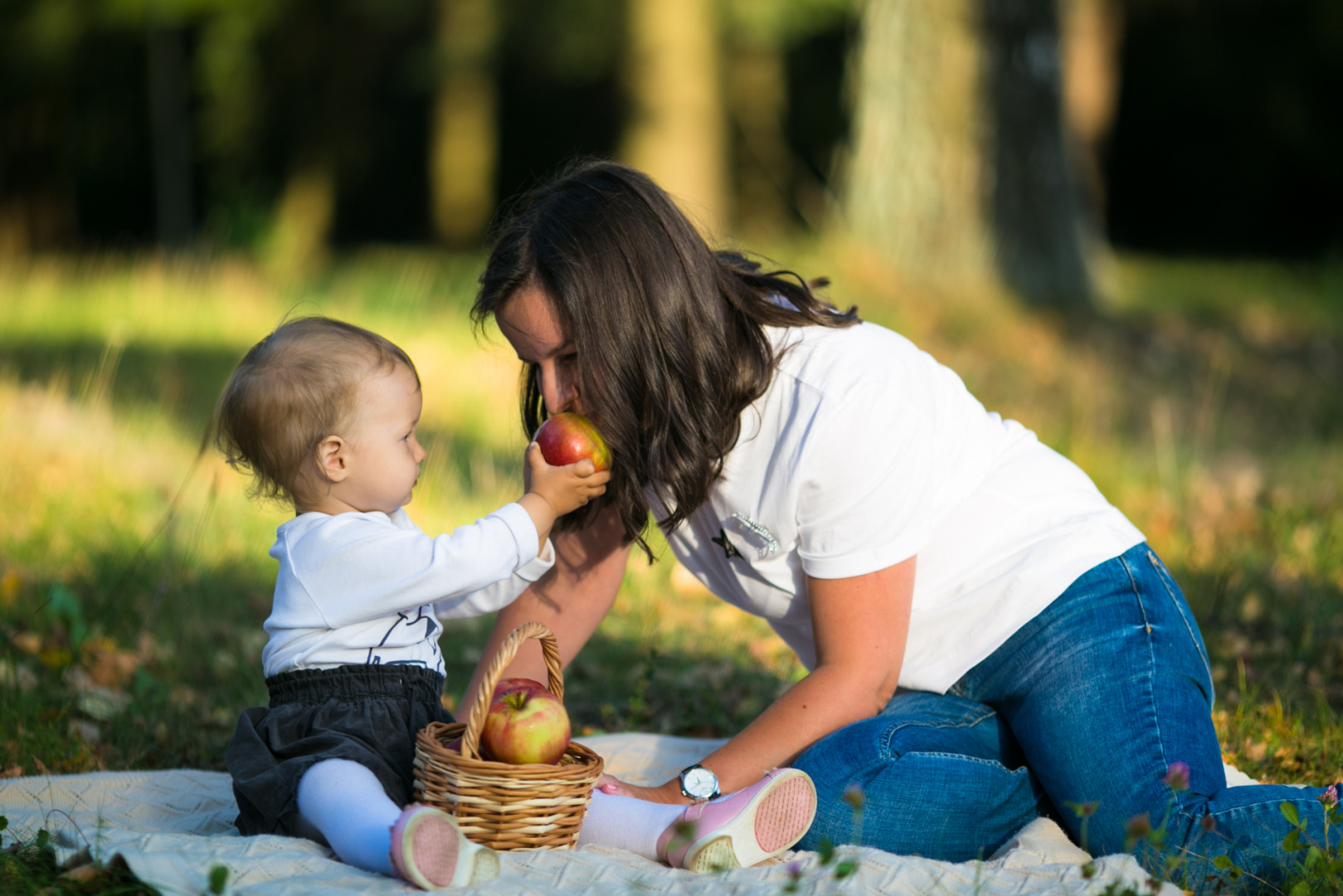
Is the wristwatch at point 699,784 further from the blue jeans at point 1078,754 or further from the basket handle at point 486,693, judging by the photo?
the basket handle at point 486,693

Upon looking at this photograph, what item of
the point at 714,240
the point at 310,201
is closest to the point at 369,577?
the point at 714,240

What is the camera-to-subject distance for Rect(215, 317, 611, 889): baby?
95.7 inches

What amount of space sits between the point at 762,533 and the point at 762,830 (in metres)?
0.62

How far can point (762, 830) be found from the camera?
7.72ft

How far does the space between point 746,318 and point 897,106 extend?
6753 mm

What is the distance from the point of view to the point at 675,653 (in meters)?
4.35

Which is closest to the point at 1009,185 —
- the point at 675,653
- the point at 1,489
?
the point at 675,653

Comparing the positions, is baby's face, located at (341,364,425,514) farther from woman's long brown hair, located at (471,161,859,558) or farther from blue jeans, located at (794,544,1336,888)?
blue jeans, located at (794,544,1336,888)

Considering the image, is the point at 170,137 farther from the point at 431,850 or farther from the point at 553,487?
the point at 431,850

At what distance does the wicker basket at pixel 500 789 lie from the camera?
2232 millimetres

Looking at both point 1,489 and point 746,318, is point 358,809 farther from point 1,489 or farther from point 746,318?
point 1,489

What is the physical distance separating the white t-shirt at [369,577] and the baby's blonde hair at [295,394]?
143 millimetres

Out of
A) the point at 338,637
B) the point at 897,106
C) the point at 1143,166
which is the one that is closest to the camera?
the point at 338,637

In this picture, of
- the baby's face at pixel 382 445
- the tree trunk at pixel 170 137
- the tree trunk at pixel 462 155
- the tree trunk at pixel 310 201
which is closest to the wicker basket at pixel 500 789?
the baby's face at pixel 382 445
